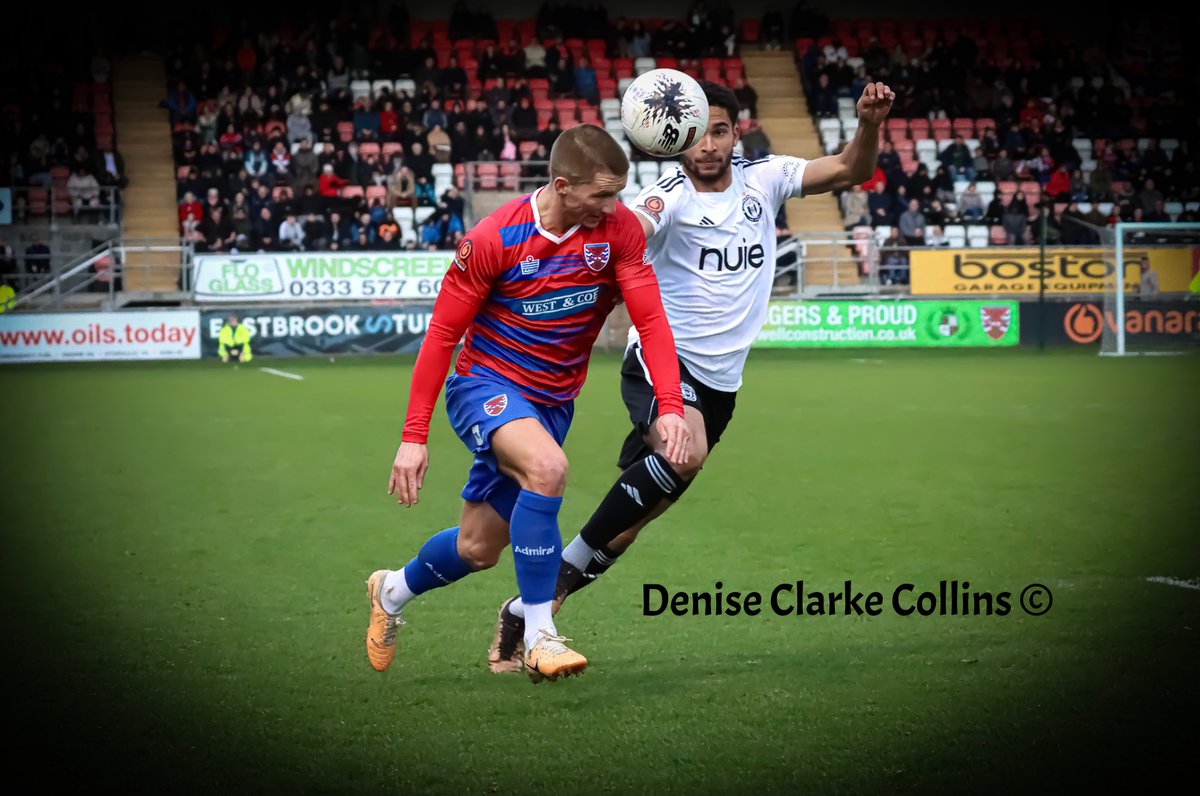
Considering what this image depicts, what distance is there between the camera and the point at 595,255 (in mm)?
5137

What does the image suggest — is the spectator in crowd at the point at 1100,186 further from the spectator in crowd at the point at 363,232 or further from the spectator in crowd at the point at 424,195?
the spectator in crowd at the point at 363,232

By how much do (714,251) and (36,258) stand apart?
71.3 feet

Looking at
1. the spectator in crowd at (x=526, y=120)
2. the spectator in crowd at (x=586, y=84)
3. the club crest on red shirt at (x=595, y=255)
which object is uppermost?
the spectator in crowd at (x=586, y=84)

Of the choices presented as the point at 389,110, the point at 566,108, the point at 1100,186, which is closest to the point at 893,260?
the point at 1100,186

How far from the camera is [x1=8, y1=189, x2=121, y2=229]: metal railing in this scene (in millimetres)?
26531

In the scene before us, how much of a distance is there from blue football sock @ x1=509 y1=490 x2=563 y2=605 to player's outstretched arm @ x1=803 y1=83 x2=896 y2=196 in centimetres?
213

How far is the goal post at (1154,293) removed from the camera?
22.7 m

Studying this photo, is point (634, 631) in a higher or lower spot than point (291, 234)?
lower

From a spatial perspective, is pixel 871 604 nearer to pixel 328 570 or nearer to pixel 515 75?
pixel 328 570

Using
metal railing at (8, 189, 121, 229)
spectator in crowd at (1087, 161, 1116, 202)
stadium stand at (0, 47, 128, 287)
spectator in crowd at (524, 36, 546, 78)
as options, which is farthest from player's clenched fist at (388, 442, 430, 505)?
spectator in crowd at (1087, 161, 1116, 202)

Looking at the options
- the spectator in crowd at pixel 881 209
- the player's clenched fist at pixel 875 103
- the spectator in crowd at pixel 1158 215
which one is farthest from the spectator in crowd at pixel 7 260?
the player's clenched fist at pixel 875 103

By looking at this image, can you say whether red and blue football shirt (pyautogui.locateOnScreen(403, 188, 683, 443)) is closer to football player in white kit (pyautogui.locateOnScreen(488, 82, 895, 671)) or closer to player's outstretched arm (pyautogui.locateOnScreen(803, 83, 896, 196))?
football player in white kit (pyautogui.locateOnScreen(488, 82, 895, 671))

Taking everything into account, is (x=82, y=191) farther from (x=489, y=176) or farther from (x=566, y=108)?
(x=566, y=108)

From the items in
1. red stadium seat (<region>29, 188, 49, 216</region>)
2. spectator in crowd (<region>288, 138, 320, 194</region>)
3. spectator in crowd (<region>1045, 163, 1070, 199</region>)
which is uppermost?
spectator in crowd (<region>288, 138, 320, 194</region>)
